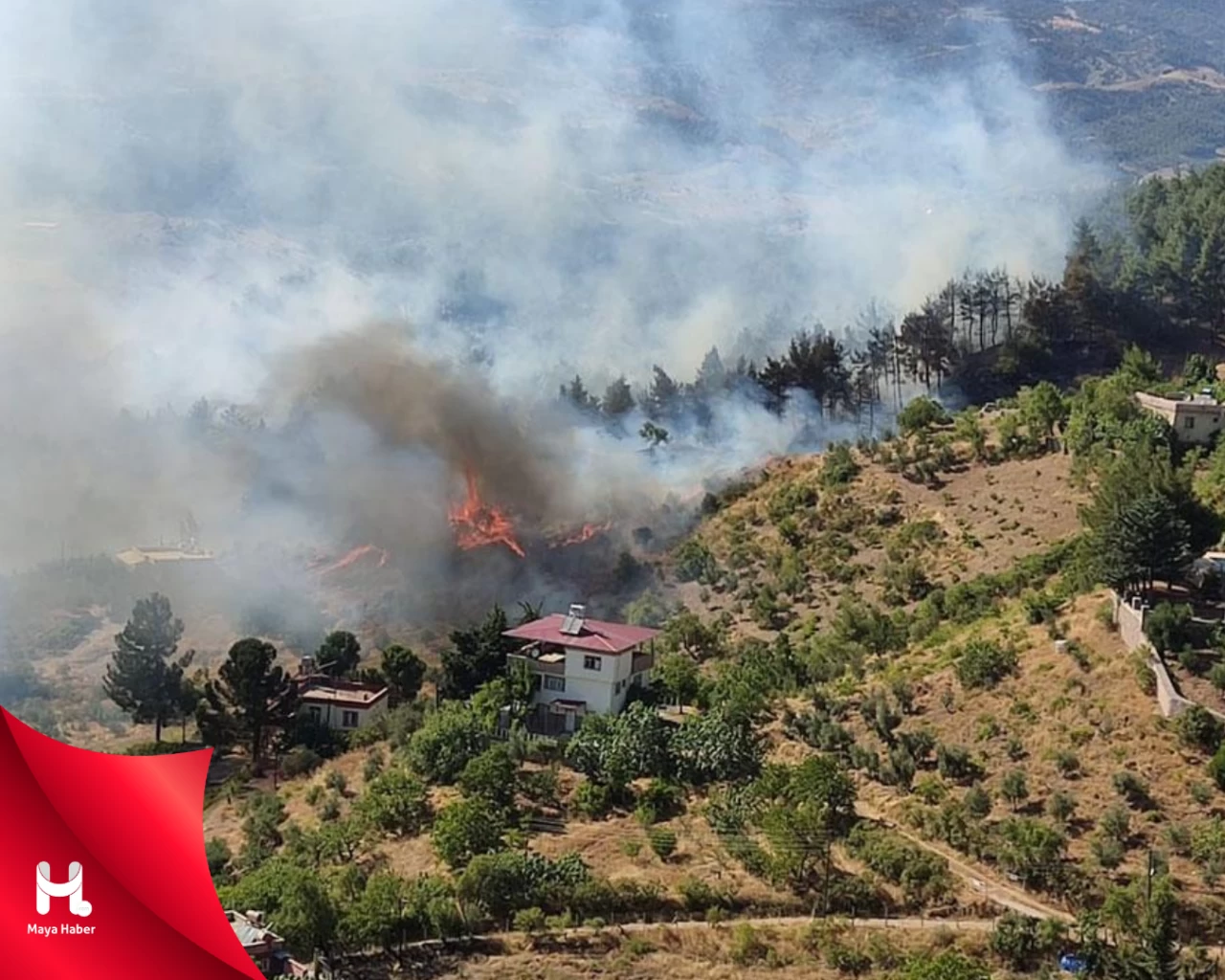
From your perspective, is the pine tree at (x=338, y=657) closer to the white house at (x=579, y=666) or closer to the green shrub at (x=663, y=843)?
the white house at (x=579, y=666)

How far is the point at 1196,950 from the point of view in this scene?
2845 cm

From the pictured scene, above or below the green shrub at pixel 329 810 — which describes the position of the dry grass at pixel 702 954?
below

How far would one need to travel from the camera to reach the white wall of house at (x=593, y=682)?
138ft

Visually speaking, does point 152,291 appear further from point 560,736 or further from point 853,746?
point 853,746

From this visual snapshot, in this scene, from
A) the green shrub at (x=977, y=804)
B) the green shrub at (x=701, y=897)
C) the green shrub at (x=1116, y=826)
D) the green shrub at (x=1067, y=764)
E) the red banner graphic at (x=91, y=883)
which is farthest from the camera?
the green shrub at (x=1067, y=764)

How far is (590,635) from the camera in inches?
1706

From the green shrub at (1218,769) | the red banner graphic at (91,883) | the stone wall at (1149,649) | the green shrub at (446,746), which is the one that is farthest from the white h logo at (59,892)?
the stone wall at (1149,649)

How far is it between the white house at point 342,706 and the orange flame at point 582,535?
12676mm

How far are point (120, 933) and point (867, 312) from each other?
260 feet

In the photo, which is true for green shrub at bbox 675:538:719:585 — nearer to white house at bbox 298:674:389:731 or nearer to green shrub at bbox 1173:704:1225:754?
white house at bbox 298:674:389:731

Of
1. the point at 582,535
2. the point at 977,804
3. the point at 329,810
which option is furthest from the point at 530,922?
the point at 582,535

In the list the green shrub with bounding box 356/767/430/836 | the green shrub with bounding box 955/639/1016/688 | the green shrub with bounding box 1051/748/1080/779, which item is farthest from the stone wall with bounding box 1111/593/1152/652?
the green shrub with bounding box 356/767/430/836

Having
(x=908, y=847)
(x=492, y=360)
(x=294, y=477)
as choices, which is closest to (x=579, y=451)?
(x=294, y=477)

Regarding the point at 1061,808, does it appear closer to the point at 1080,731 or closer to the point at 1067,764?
the point at 1067,764
